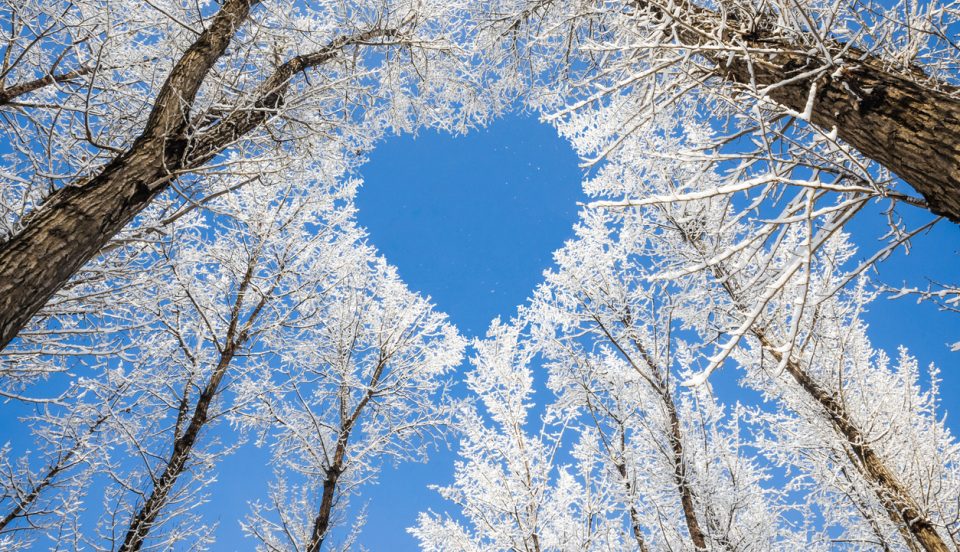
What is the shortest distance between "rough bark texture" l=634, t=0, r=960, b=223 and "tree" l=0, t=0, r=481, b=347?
7.52 ft

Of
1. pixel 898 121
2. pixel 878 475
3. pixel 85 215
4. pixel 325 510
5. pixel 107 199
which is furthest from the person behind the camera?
pixel 325 510

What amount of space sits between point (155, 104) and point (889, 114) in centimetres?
359

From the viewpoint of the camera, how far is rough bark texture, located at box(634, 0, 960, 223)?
1530mm

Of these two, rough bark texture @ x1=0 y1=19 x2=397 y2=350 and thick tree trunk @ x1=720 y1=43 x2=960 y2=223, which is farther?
rough bark texture @ x1=0 y1=19 x2=397 y2=350

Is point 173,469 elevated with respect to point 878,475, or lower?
elevated

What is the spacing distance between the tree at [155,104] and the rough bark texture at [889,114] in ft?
7.52

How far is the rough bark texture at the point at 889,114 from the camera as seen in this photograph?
1.53 m

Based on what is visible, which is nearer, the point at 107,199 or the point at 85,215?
the point at 85,215

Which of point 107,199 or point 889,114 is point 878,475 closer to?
point 889,114

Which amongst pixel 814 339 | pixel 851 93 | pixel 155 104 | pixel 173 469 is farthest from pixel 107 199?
pixel 814 339

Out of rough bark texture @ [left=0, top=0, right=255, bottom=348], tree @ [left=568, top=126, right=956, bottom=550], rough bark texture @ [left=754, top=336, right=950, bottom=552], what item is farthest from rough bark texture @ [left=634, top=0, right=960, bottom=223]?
rough bark texture @ [left=754, top=336, right=950, bottom=552]

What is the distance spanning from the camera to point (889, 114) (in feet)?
5.57

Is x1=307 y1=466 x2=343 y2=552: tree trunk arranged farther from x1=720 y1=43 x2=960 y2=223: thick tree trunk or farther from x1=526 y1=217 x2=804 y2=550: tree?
x1=720 y1=43 x2=960 y2=223: thick tree trunk

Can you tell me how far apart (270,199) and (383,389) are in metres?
3.20
